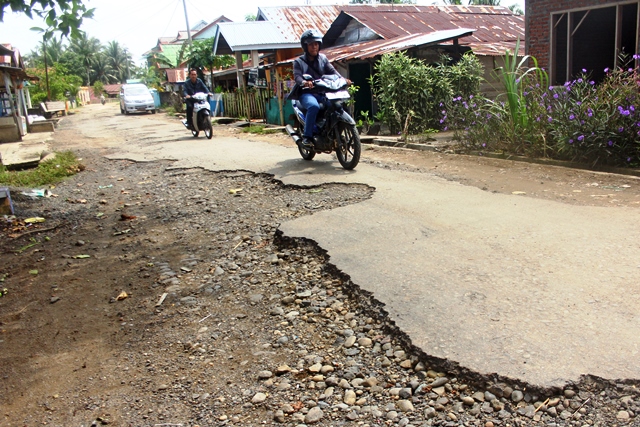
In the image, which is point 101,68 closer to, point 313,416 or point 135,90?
point 135,90

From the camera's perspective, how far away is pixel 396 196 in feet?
18.7

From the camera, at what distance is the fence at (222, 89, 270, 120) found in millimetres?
19062

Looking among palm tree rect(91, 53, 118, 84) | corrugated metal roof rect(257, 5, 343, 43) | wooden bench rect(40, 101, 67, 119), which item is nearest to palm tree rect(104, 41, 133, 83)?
palm tree rect(91, 53, 118, 84)

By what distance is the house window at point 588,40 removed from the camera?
1057 centimetres

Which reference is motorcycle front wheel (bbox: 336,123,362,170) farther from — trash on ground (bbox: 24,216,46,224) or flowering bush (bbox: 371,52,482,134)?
flowering bush (bbox: 371,52,482,134)

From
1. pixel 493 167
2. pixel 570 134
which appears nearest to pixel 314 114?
pixel 493 167

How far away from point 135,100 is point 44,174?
24598 millimetres

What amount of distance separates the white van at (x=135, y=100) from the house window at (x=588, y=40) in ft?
85.6

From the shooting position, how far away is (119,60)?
9175 centimetres

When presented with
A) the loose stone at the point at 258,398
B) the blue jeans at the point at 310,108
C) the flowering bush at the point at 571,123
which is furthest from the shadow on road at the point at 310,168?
the loose stone at the point at 258,398

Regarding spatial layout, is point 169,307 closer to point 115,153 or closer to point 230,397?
point 230,397

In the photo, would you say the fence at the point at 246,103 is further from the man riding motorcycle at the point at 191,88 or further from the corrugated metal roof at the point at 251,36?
the man riding motorcycle at the point at 191,88

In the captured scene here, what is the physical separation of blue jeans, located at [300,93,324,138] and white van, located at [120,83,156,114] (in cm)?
2707

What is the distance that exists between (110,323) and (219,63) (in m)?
28.0
